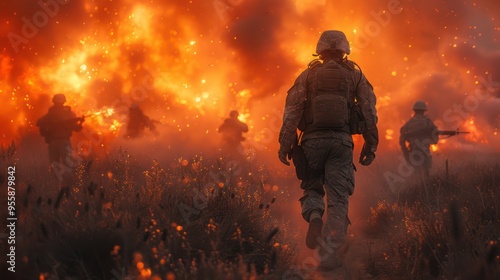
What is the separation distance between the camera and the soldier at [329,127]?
4863 millimetres

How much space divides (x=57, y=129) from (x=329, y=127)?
5.91 meters

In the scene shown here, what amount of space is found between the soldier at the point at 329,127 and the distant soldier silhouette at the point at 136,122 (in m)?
8.41

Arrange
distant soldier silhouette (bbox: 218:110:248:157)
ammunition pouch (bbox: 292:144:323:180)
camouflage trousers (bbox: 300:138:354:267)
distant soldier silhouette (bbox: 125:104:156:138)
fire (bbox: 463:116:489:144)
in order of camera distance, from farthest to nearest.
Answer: fire (bbox: 463:116:489:144) → distant soldier silhouette (bbox: 125:104:156:138) → distant soldier silhouette (bbox: 218:110:248:157) → ammunition pouch (bbox: 292:144:323:180) → camouflage trousers (bbox: 300:138:354:267)

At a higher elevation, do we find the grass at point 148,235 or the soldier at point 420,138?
the soldier at point 420,138

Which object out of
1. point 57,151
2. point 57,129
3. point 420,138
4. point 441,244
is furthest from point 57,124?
point 441,244

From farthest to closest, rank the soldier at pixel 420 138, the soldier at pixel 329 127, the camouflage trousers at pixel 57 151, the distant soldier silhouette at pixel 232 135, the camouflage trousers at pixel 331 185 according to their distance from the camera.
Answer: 1. the distant soldier silhouette at pixel 232 135
2. the soldier at pixel 420 138
3. the camouflage trousers at pixel 57 151
4. the soldier at pixel 329 127
5. the camouflage trousers at pixel 331 185

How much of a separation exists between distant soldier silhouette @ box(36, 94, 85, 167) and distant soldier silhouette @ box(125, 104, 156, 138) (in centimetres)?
363

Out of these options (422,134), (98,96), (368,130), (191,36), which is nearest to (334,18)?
(191,36)

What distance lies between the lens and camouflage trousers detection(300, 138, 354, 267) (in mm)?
4695

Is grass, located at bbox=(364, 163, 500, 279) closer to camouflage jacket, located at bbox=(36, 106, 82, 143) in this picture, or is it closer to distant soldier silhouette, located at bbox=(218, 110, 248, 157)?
camouflage jacket, located at bbox=(36, 106, 82, 143)

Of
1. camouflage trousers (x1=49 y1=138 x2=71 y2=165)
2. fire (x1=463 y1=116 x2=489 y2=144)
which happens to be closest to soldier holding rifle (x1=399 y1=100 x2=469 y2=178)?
camouflage trousers (x1=49 y1=138 x2=71 y2=165)

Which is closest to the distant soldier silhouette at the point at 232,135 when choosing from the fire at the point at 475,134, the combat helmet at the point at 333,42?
the combat helmet at the point at 333,42

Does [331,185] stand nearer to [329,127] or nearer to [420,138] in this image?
[329,127]

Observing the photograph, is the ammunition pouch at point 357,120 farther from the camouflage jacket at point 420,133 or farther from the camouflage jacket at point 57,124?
the camouflage jacket at point 420,133
